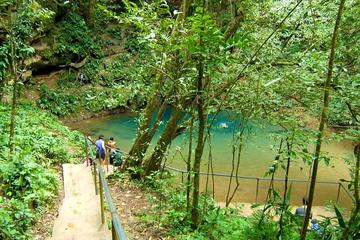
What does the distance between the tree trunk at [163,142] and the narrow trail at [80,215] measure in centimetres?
185

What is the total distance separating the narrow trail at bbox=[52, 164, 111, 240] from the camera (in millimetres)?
4289

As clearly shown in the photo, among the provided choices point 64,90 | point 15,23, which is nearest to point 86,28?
point 64,90

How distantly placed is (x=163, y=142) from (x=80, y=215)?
3488 mm

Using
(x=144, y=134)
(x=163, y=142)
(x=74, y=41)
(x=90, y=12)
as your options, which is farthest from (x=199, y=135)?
(x=90, y=12)

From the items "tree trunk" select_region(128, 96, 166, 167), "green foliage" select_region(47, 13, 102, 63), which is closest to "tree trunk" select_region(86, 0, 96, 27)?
"green foliage" select_region(47, 13, 102, 63)

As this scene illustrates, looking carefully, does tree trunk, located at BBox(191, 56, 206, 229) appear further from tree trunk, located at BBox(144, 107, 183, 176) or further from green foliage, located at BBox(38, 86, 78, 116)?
green foliage, located at BBox(38, 86, 78, 116)

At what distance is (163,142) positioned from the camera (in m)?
8.12

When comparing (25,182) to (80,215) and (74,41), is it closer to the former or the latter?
(80,215)

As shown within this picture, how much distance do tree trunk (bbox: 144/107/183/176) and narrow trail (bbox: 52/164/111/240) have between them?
1848 mm

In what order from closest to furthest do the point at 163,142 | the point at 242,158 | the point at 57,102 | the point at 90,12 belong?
the point at 163,142 → the point at 242,158 → the point at 57,102 → the point at 90,12

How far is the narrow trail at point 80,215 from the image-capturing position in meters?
4.29

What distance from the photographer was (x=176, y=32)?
12.6ft

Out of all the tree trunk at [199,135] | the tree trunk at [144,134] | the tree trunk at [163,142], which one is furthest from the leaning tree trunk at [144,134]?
the tree trunk at [199,135]

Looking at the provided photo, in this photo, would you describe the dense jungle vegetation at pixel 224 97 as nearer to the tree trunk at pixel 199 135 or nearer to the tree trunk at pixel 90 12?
the tree trunk at pixel 199 135
